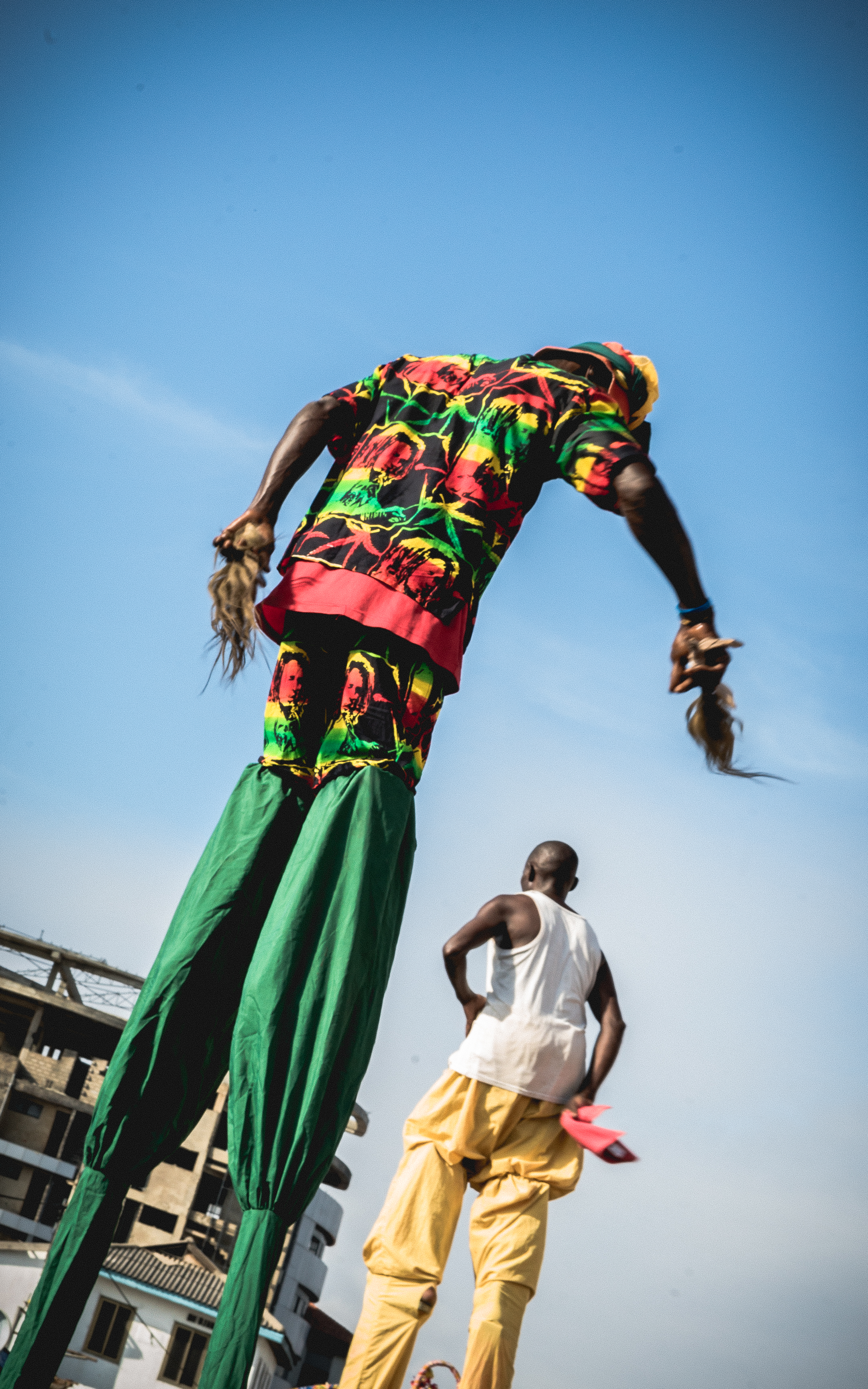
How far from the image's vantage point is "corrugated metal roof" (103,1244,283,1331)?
2236 cm

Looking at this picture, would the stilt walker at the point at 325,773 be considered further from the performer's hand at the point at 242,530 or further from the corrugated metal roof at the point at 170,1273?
the corrugated metal roof at the point at 170,1273

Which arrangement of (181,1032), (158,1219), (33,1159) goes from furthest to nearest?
(158,1219)
(33,1159)
(181,1032)

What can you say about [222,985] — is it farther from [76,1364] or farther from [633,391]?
[76,1364]

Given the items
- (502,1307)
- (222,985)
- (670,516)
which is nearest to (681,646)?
(670,516)

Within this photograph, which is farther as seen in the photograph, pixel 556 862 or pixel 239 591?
pixel 556 862

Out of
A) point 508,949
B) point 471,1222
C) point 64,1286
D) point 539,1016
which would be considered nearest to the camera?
point 64,1286

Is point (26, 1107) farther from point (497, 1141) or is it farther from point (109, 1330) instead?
point (497, 1141)

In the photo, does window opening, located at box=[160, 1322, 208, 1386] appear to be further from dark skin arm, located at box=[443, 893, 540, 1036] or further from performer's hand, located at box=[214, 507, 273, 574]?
performer's hand, located at box=[214, 507, 273, 574]

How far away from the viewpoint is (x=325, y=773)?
2162 millimetres

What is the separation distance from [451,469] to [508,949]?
53.9 inches

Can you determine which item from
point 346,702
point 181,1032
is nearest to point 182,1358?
point 181,1032

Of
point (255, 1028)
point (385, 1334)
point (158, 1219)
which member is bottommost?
point (158, 1219)

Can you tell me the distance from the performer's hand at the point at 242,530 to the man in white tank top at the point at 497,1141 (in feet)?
4.20

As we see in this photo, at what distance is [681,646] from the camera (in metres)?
2.21
